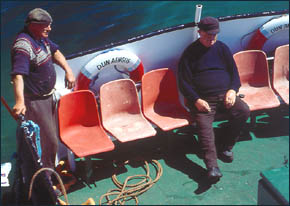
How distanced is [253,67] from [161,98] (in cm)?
120

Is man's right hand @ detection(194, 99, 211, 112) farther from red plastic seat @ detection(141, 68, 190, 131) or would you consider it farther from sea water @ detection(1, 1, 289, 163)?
sea water @ detection(1, 1, 289, 163)

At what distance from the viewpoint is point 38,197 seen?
10.4ft

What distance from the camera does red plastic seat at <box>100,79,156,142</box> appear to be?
A: 173 inches

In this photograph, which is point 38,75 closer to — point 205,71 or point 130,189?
point 130,189

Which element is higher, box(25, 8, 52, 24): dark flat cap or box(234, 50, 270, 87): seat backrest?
box(25, 8, 52, 24): dark flat cap

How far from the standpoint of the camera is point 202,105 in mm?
4234

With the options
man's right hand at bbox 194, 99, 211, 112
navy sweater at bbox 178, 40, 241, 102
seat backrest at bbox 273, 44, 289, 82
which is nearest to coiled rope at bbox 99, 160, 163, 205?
man's right hand at bbox 194, 99, 211, 112

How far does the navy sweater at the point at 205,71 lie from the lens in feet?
14.3

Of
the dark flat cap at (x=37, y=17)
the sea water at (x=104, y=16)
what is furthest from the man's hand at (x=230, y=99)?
the sea water at (x=104, y=16)

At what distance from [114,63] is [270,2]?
7.66m

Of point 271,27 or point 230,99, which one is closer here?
point 230,99

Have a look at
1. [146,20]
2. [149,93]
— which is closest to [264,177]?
[149,93]

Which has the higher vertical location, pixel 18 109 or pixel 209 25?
pixel 209 25

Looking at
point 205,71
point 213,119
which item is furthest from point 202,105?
point 205,71
